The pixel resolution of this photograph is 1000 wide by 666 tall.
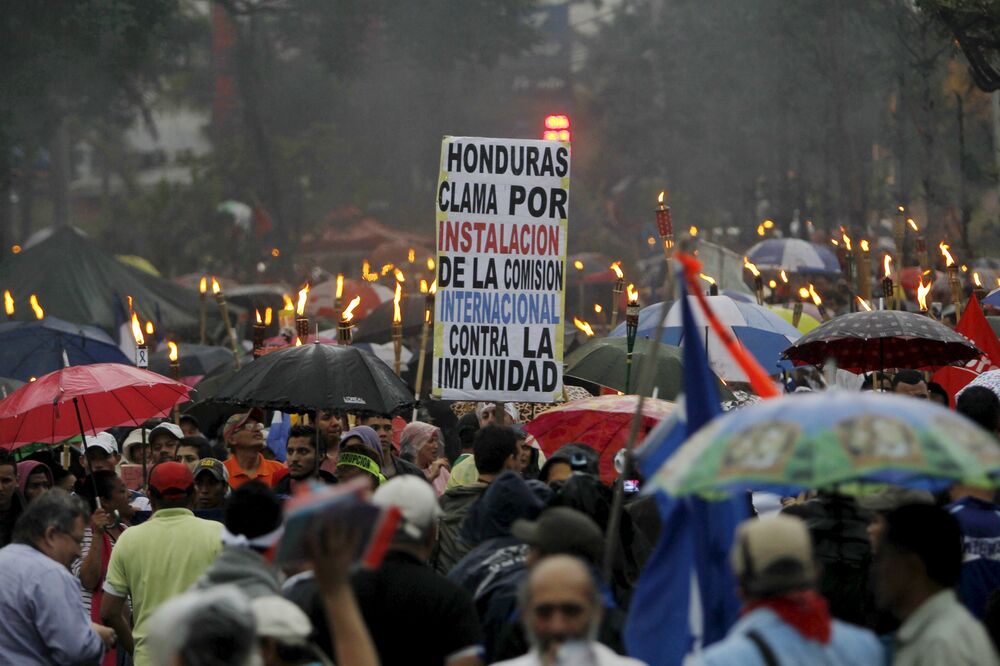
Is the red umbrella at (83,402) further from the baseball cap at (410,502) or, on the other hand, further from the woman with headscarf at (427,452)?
the baseball cap at (410,502)

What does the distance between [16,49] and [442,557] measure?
1039 inches

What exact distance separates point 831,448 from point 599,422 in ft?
17.1

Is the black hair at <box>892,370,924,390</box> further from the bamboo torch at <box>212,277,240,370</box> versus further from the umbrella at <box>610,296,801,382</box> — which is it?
the bamboo torch at <box>212,277,240,370</box>

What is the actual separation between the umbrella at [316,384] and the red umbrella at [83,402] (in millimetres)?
902

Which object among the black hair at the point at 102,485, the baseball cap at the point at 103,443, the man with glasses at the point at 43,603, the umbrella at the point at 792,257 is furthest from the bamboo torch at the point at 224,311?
the umbrella at the point at 792,257

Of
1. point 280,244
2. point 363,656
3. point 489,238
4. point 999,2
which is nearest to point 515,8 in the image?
point 280,244

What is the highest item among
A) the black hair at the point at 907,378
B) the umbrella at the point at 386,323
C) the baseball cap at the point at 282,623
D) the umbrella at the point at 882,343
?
the umbrella at the point at 386,323

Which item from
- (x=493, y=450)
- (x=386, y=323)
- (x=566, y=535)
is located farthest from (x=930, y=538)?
(x=386, y=323)

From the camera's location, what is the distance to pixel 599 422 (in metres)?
9.22

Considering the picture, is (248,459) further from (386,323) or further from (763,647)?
(386,323)

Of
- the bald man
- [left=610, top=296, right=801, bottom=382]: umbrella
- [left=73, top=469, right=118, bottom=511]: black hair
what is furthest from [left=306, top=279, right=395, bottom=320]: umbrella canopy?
the bald man

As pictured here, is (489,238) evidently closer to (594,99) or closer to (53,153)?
(53,153)

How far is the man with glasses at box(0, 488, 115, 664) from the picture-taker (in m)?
6.64

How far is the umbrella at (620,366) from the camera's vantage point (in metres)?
10.6
